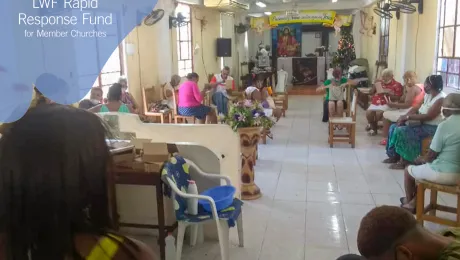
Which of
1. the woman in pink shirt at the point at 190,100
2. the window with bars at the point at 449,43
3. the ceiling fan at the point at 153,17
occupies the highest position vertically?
the ceiling fan at the point at 153,17

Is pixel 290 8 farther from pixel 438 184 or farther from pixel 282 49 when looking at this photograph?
pixel 438 184

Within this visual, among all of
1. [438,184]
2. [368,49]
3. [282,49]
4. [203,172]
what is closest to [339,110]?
[438,184]

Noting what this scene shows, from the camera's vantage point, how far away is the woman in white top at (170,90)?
23.0 feet

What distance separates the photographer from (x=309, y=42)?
55.6 feet

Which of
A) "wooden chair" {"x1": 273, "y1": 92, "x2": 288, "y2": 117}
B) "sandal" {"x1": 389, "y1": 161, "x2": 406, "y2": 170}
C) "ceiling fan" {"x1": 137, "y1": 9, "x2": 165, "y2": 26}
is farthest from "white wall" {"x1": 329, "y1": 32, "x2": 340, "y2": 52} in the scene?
"sandal" {"x1": 389, "y1": 161, "x2": 406, "y2": 170}

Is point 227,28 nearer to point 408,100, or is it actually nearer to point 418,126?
point 408,100

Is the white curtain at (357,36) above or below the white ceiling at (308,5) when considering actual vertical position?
below

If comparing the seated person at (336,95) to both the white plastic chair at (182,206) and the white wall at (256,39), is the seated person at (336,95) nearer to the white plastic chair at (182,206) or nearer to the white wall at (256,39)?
the white plastic chair at (182,206)

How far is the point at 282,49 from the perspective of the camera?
55.1ft

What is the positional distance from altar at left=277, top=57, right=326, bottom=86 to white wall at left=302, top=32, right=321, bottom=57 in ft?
5.07

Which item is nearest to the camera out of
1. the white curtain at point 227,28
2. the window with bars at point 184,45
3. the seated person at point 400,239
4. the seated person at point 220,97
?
the seated person at point 400,239

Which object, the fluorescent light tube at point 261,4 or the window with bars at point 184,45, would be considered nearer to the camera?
the window with bars at point 184,45

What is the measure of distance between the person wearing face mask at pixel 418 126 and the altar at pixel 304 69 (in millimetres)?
10501

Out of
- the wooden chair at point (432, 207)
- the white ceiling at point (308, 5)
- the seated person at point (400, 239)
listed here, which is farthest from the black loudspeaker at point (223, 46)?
the seated person at point (400, 239)
